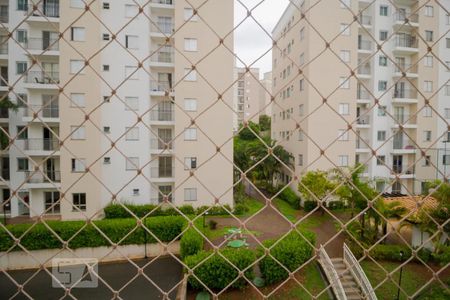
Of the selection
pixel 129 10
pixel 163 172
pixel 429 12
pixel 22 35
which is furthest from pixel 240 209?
pixel 429 12

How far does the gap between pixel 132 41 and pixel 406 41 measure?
1027cm

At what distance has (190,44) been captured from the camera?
8328 millimetres

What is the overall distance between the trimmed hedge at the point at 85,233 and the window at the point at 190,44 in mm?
5171

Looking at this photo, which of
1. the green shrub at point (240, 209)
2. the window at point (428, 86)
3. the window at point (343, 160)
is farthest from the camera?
the window at point (428, 86)

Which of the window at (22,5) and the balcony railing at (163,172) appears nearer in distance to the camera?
the window at (22,5)

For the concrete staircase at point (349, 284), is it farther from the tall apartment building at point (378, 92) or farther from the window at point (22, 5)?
the window at point (22, 5)

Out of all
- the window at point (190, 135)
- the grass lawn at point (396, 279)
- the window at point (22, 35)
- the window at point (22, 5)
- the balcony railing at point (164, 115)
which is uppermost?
the window at point (22, 5)

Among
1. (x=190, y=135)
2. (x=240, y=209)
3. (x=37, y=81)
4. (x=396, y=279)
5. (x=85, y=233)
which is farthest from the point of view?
(x=240, y=209)

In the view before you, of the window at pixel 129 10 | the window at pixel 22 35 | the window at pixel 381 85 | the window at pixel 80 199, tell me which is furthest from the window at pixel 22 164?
the window at pixel 381 85

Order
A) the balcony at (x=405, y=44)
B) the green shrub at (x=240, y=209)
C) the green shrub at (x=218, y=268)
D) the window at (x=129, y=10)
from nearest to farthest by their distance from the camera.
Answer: the green shrub at (x=218, y=268), the window at (x=129, y=10), the green shrub at (x=240, y=209), the balcony at (x=405, y=44)

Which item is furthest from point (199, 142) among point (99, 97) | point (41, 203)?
point (41, 203)

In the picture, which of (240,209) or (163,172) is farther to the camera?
(240,209)

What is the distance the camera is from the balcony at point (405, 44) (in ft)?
33.2

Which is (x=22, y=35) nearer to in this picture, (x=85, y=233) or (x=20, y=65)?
(x=20, y=65)
